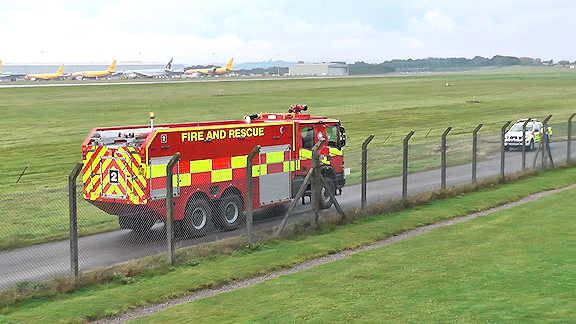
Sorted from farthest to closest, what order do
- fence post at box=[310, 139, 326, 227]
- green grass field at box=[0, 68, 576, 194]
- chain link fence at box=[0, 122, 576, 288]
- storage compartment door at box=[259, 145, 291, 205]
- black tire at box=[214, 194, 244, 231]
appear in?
green grass field at box=[0, 68, 576, 194], storage compartment door at box=[259, 145, 291, 205], black tire at box=[214, 194, 244, 231], fence post at box=[310, 139, 326, 227], chain link fence at box=[0, 122, 576, 288]

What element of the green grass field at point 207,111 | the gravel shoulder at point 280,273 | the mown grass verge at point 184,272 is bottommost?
the gravel shoulder at point 280,273

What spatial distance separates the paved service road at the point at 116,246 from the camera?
13716mm

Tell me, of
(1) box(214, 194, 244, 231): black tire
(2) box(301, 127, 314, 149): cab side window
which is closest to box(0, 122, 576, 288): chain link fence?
(1) box(214, 194, 244, 231): black tire

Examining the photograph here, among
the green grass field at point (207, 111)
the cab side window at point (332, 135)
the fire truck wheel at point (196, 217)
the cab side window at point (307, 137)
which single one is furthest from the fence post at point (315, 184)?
the green grass field at point (207, 111)

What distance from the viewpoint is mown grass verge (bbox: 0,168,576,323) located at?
1159cm

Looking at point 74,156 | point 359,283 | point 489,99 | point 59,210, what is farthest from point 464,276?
point 489,99

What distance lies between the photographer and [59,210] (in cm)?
2223

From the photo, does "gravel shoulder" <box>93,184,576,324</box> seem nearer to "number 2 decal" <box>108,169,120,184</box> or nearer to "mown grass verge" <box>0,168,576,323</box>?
"mown grass verge" <box>0,168,576,323</box>

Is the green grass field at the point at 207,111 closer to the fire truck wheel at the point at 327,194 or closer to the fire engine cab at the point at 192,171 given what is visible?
the fire engine cab at the point at 192,171

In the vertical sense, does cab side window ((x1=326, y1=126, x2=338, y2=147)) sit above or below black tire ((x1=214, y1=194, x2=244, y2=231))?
above

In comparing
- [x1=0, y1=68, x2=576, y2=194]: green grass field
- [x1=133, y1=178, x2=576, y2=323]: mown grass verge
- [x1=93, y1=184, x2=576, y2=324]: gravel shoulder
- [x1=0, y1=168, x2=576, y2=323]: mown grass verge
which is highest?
[x1=0, y1=68, x2=576, y2=194]: green grass field

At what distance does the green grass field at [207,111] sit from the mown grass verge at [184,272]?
15.0 m

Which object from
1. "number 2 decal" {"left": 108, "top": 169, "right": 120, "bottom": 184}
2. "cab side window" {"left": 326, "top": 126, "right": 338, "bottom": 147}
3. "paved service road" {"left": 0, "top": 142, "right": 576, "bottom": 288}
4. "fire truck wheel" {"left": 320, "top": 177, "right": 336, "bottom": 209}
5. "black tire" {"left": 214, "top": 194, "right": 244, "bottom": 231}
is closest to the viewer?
"paved service road" {"left": 0, "top": 142, "right": 576, "bottom": 288}

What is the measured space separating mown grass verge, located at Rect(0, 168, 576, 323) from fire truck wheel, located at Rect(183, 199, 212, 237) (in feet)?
6.60
